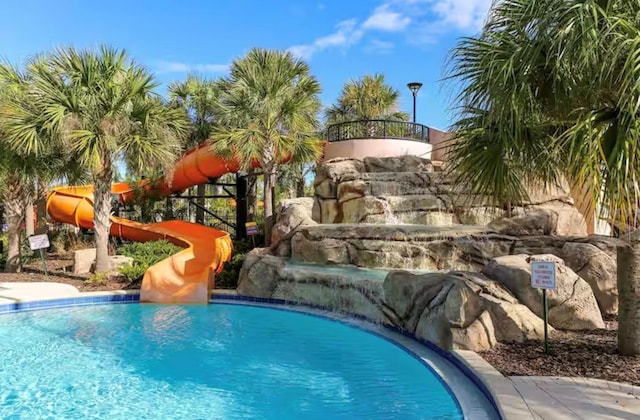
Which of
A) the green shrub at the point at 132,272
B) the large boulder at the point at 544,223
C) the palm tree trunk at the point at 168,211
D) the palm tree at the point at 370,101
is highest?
the palm tree at the point at 370,101

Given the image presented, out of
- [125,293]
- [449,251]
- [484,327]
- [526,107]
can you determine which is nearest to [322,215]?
[449,251]

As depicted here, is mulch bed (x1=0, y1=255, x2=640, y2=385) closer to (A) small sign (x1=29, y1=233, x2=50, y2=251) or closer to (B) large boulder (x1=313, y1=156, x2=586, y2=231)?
(B) large boulder (x1=313, y1=156, x2=586, y2=231)

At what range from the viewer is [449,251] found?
9.92m

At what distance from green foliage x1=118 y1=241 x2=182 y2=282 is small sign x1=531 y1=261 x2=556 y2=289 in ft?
32.0

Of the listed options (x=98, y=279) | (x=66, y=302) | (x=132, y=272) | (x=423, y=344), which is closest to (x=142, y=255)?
(x=132, y=272)

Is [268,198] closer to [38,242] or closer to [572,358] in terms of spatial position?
[38,242]

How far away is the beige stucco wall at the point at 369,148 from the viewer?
53.3 feet

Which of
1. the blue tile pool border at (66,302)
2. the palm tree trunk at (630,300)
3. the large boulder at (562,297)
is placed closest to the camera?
the palm tree trunk at (630,300)

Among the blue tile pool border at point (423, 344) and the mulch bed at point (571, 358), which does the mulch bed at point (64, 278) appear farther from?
the mulch bed at point (571, 358)

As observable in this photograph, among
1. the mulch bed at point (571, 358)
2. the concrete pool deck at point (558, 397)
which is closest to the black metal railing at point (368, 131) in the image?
the mulch bed at point (571, 358)

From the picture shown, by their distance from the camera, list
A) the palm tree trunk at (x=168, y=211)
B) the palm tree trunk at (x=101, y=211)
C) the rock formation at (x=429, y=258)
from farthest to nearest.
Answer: the palm tree trunk at (x=168, y=211) → the palm tree trunk at (x=101, y=211) → the rock formation at (x=429, y=258)

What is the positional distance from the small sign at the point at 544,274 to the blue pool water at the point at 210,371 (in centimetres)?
164

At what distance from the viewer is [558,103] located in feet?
15.2

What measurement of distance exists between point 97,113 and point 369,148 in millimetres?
8983
